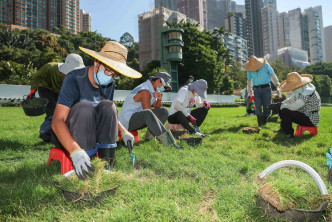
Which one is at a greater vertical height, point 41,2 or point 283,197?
point 41,2

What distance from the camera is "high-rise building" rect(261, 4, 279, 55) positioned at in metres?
150

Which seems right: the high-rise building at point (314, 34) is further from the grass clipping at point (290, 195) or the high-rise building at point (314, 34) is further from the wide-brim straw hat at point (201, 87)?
the grass clipping at point (290, 195)

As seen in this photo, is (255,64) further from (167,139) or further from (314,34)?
(314,34)

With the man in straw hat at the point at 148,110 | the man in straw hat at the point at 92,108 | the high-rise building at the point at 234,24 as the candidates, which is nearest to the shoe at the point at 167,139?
the man in straw hat at the point at 148,110

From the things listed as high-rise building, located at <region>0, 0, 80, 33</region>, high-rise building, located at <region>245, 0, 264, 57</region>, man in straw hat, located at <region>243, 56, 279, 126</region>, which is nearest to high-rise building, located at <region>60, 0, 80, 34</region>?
high-rise building, located at <region>0, 0, 80, 33</region>

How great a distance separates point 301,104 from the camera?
498 cm

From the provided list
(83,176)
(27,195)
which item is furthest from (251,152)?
(27,195)

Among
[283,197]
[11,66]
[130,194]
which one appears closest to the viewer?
[283,197]

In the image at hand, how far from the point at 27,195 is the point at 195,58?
41.5m

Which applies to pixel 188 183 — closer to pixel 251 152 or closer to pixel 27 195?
pixel 27 195

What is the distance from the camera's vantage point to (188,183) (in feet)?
7.71

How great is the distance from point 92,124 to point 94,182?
29.3 inches

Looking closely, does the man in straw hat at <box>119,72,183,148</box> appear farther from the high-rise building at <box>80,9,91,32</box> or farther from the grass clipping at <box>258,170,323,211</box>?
the high-rise building at <box>80,9,91,32</box>

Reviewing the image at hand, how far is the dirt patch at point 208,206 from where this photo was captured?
177 centimetres
